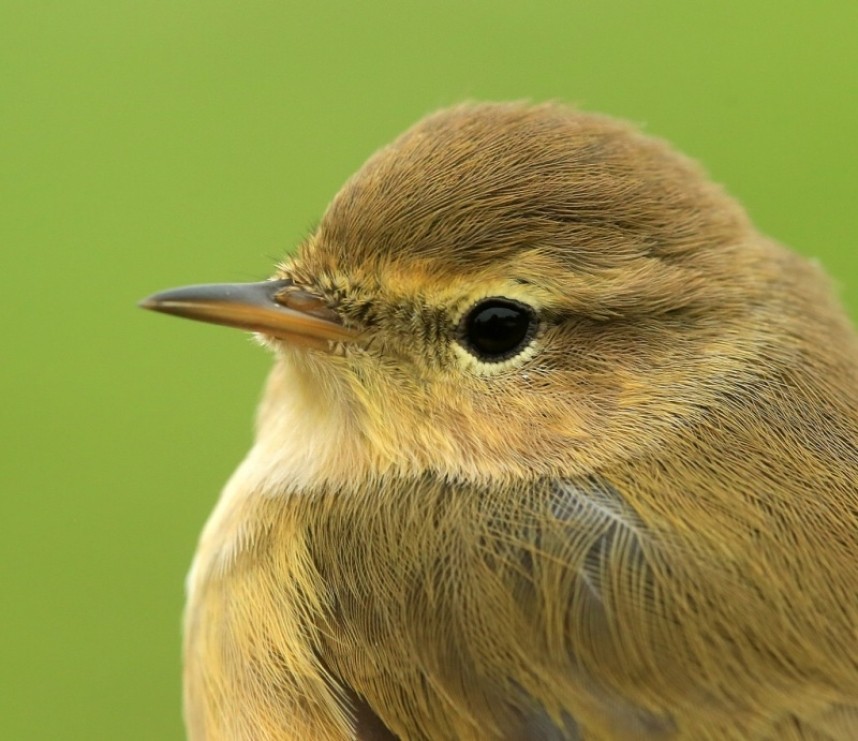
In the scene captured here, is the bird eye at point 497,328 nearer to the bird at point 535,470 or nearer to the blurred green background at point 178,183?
the bird at point 535,470

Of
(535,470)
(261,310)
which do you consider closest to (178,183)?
(261,310)

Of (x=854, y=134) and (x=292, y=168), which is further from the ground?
(x=854, y=134)

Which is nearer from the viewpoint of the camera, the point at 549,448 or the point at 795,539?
the point at 795,539

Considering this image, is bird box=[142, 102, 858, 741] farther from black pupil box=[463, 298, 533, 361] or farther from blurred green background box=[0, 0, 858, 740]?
blurred green background box=[0, 0, 858, 740]

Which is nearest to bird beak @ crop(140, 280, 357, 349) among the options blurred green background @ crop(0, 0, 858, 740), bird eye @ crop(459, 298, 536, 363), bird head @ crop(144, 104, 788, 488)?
bird head @ crop(144, 104, 788, 488)

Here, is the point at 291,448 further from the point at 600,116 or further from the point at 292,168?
the point at 292,168

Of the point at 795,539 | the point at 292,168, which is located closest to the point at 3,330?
the point at 292,168

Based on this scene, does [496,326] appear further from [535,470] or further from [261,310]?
[261,310]

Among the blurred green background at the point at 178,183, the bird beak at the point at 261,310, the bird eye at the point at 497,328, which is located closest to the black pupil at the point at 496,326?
the bird eye at the point at 497,328
